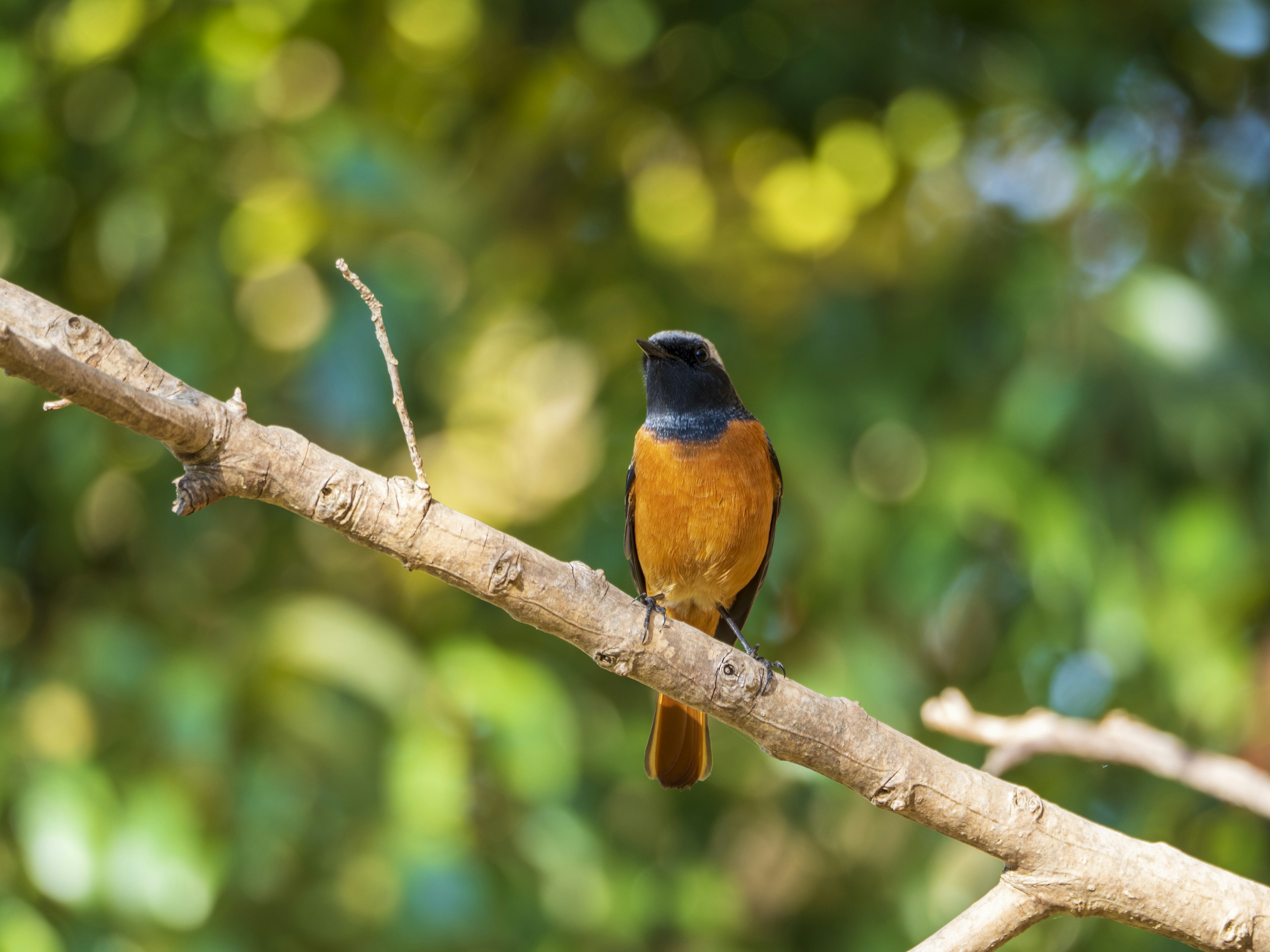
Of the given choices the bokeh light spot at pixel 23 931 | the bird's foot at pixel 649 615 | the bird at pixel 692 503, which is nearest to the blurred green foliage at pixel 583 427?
the bokeh light spot at pixel 23 931

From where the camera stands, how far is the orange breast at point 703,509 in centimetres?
363

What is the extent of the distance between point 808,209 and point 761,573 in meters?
1.63

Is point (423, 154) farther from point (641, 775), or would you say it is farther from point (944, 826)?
point (944, 826)

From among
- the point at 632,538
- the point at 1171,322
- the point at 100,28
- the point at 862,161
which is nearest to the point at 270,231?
the point at 100,28

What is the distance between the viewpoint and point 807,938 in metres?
5.19

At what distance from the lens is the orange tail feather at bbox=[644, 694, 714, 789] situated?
3658 millimetres

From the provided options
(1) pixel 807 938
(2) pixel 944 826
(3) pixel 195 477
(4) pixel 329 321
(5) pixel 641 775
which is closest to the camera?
(3) pixel 195 477

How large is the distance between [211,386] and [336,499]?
2.56 m

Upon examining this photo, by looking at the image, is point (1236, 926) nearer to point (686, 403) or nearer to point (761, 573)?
point (761, 573)

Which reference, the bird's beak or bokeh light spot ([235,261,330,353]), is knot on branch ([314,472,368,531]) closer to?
the bird's beak

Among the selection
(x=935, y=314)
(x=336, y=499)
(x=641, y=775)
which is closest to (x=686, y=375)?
(x=935, y=314)

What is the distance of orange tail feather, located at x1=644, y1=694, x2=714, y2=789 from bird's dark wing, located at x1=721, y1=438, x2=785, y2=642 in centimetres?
53

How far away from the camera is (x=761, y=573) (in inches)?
163

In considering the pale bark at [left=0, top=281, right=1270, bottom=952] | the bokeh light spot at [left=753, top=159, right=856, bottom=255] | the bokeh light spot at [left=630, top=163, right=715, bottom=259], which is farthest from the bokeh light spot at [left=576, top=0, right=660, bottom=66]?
the pale bark at [left=0, top=281, right=1270, bottom=952]
